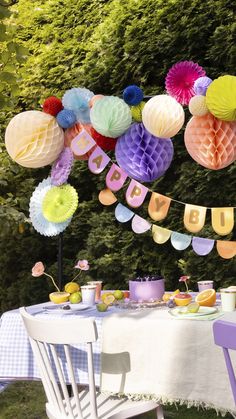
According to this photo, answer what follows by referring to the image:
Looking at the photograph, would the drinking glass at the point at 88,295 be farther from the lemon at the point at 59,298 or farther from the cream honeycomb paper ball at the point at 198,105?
the cream honeycomb paper ball at the point at 198,105

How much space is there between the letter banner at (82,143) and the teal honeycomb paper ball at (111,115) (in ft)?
0.26

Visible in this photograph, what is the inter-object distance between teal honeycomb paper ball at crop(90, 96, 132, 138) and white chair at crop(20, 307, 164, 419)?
999 mm

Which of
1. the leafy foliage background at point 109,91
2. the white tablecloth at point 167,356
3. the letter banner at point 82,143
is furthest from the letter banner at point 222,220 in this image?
the leafy foliage background at point 109,91

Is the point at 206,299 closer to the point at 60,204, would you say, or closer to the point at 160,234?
the point at 160,234

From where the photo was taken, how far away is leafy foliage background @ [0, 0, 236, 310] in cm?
364

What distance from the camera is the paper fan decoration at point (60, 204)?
8.64 ft

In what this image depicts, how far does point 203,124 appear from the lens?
2.35m

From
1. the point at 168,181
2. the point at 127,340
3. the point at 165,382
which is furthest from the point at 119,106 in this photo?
the point at 168,181

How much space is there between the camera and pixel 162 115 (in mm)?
2354

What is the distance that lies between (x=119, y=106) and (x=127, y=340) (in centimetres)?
104

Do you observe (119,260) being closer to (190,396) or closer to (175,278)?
(175,278)

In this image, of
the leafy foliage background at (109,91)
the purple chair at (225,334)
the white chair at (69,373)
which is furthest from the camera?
the leafy foliage background at (109,91)

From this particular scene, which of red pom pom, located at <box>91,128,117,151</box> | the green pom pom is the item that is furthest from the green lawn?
the green pom pom

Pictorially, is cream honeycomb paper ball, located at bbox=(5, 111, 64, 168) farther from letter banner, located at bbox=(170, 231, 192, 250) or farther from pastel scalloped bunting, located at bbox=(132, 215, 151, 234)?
letter banner, located at bbox=(170, 231, 192, 250)
